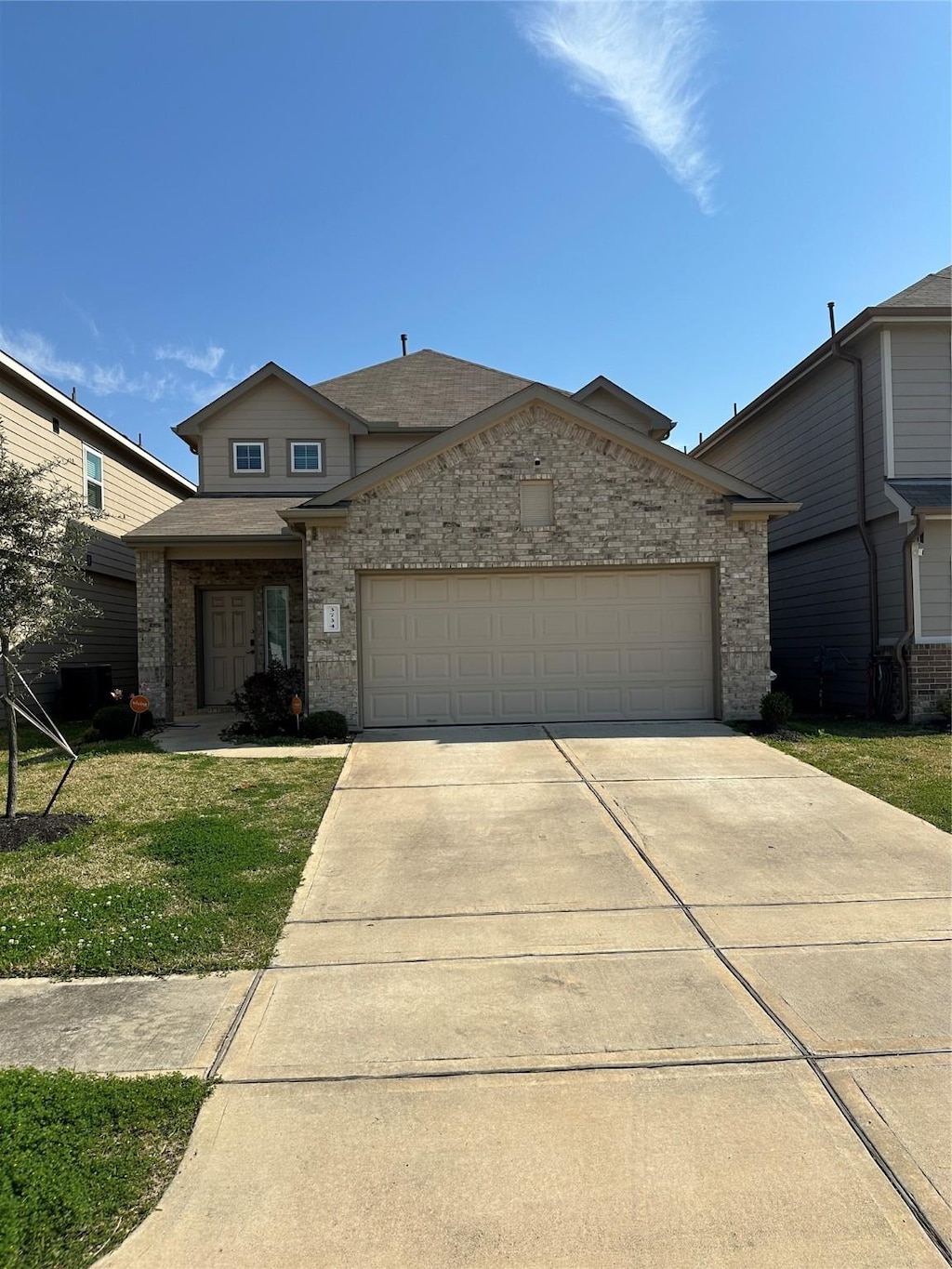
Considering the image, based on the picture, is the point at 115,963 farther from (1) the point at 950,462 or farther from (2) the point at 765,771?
(1) the point at 950,462

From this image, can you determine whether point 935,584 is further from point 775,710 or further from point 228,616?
point 228,616

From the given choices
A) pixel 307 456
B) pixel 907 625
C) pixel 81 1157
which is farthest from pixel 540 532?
pixel 81 1157

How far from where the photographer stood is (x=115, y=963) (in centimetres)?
426

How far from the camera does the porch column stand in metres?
12.8

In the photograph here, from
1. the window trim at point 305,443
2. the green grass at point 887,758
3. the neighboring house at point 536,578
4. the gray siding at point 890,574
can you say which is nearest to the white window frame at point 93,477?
the window trim at point 305,443

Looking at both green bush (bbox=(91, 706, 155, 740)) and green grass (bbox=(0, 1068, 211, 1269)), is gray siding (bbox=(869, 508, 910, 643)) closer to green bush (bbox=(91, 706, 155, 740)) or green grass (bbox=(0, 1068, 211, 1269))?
green bush (bbox=(91, 706, 155, 740))

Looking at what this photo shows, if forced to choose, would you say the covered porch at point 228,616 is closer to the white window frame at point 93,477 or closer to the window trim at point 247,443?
the window trim at point 247,443

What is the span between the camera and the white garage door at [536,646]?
38.3 ft

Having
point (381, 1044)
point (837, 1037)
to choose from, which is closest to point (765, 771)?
point (837, 1037)

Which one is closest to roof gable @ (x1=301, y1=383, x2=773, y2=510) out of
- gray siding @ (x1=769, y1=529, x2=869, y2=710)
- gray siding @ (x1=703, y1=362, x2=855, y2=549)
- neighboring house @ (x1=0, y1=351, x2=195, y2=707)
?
gray siding @ (x1=703, y1=362, x2=855, y2=549)

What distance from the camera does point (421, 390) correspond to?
16.9 m

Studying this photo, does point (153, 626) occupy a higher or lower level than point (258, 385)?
lower

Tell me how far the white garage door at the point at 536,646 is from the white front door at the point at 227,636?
13.7 feet

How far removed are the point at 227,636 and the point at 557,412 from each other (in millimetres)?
7486
